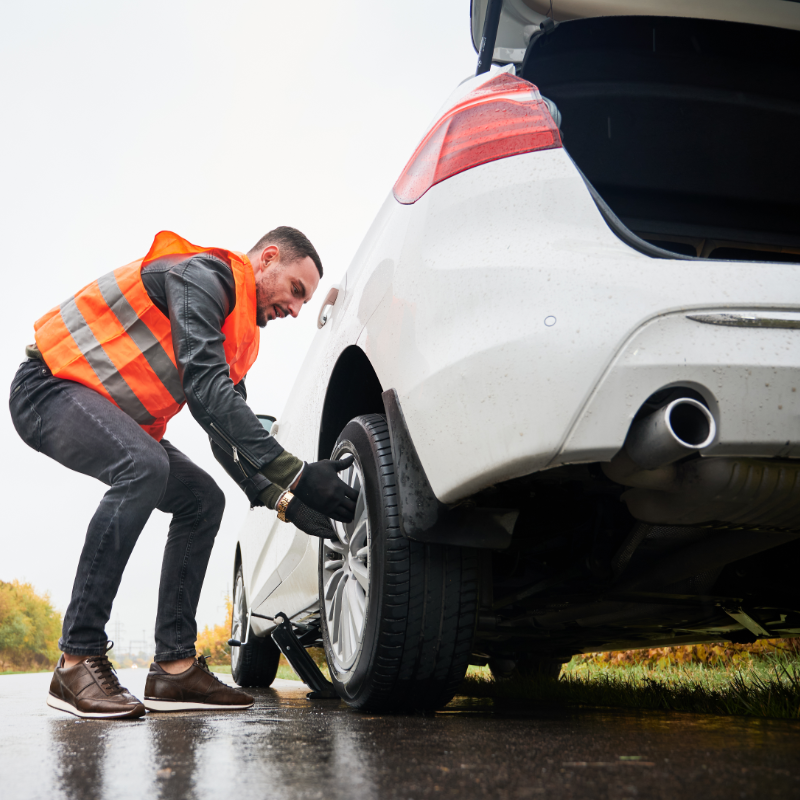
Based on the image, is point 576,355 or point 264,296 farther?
point 264,296

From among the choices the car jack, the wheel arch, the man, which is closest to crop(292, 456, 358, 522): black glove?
the man

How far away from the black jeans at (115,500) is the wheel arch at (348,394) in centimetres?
51

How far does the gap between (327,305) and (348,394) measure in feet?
1.61

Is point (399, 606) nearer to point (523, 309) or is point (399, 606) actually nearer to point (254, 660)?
point (523, 309)

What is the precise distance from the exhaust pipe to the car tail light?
0.63 metres

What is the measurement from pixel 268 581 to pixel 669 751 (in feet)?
7.84

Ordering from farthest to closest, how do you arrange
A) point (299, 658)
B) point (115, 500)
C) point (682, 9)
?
point (299, 658)
point (115, 500)
point (682, 9)

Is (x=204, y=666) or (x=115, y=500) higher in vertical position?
(x=115, y=500)

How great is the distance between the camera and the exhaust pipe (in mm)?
1247

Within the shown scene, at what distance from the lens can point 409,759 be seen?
1231 millimetres

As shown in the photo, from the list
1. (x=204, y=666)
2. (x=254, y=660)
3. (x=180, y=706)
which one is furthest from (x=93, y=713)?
(x=254, y=660)

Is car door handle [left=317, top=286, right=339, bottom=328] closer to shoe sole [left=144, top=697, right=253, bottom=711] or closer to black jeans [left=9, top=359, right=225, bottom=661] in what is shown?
black jeans [left=9, top=359, right=225, bottom=661]

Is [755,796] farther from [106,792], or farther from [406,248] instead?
[406,248]

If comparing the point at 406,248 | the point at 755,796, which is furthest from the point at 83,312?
the point at 755,796
